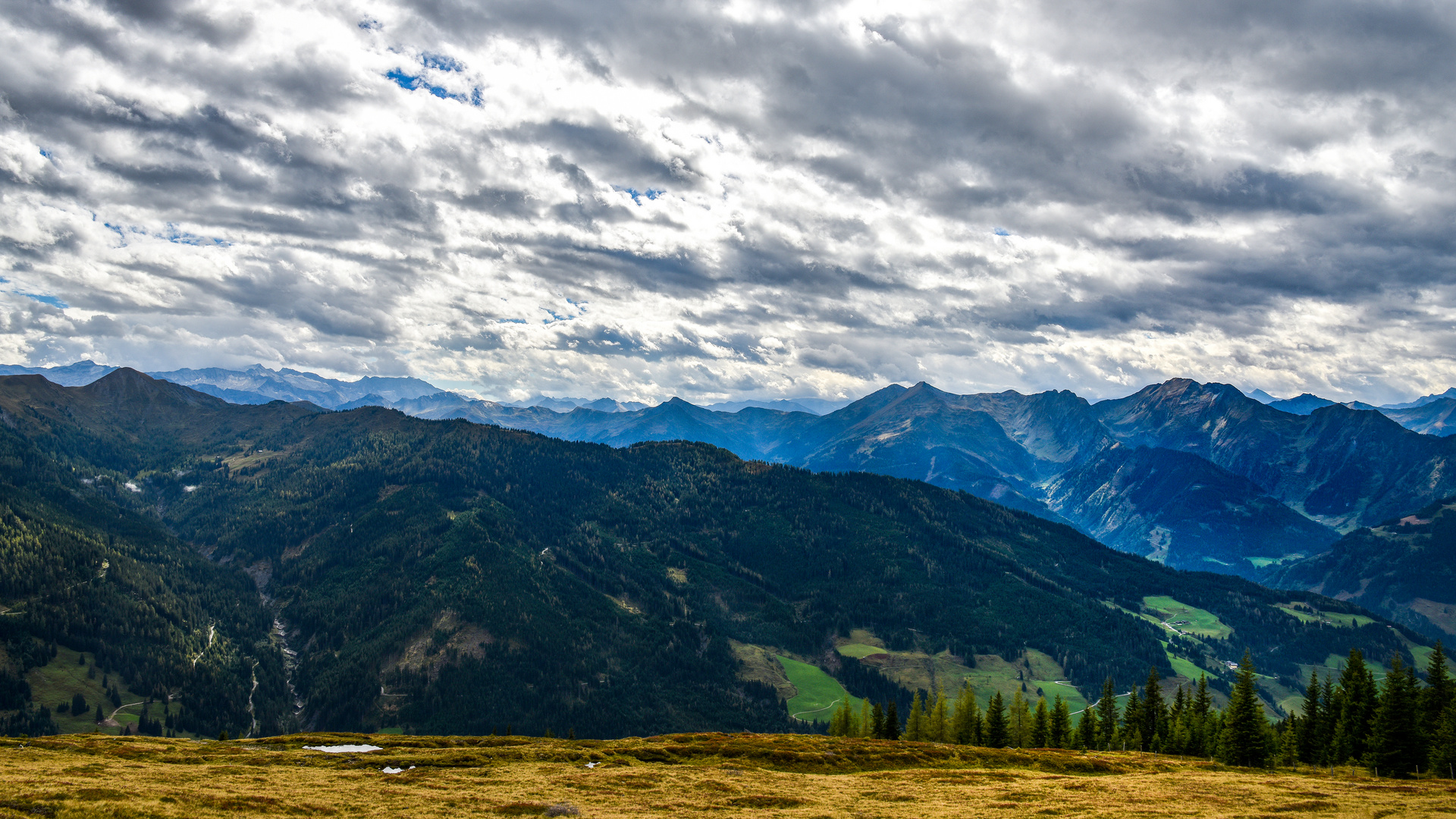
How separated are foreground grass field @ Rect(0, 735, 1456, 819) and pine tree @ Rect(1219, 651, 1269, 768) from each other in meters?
13.2

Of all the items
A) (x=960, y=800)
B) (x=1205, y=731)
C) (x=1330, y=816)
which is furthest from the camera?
(x=1205, y=731)

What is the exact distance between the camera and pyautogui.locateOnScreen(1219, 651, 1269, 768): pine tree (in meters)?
133

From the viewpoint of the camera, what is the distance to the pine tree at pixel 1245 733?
438ft

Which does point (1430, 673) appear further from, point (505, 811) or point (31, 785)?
point (31, 785)

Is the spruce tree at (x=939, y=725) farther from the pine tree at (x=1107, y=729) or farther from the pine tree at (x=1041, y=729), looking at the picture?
the pine tree at (x=1107, y=729)

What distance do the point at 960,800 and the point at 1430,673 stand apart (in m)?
100

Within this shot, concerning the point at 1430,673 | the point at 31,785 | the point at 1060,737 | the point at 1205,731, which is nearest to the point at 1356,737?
the point at 1430,673

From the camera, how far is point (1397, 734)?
113 meters

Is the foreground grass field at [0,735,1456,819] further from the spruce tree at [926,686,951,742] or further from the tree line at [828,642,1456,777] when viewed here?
the spruce tree at [926,686,951,742]

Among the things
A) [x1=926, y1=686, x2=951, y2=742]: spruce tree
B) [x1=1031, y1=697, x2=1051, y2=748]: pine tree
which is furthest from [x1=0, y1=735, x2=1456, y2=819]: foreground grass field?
[x1=926, y1=686, x2=951, y2=742]: spruce tree

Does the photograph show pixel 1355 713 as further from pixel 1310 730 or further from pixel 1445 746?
pixel 1445 746

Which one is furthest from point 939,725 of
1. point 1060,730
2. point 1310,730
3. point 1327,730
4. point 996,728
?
point 1327,730

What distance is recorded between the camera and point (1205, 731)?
154 metres

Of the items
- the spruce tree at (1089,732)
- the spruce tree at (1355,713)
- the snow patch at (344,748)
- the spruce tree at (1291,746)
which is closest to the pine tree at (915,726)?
the spruce tree at (1089,732)
